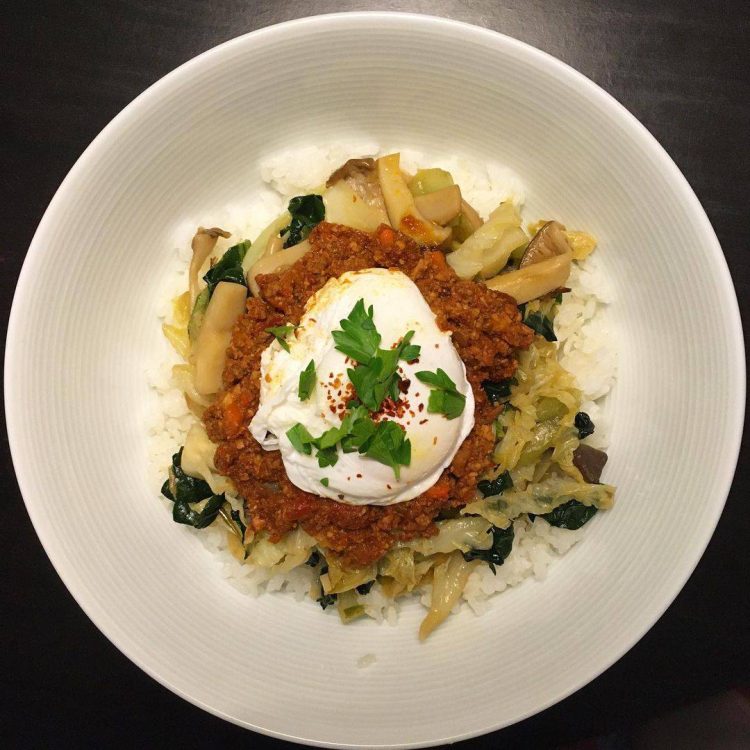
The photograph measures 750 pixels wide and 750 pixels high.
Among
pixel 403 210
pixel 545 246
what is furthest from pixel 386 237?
pixel 545 246

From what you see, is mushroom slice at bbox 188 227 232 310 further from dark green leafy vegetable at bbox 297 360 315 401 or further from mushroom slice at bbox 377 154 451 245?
dark green leafy vegetable at bbox 297 360 315 401

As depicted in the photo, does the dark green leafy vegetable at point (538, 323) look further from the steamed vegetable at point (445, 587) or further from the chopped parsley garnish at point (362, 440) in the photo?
the steamed vegetable at point (445, 587)

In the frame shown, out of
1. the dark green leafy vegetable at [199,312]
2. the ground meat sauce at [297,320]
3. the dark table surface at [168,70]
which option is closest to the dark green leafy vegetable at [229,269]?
the dark green leafy vegetable at [199,312]

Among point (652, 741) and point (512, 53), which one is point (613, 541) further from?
point (512, 53)

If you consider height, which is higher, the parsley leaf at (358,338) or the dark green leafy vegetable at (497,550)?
the parsley leaf at (358,338)

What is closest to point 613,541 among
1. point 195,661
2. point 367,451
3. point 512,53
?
point 367,451

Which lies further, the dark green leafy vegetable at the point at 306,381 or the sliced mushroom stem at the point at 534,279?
the sliced mushroom stem at the point at 534,279

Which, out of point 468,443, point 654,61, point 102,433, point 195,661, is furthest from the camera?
point 654,61
